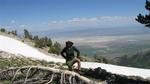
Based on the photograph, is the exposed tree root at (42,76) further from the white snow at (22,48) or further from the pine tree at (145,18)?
the white snow at (22,48)

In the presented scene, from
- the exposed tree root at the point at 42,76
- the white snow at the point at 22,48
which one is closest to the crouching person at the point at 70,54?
the exposed tree root at the point at 42,76

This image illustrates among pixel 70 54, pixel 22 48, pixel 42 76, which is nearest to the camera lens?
pixel 42 76

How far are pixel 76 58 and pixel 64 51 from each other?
725 millimetres

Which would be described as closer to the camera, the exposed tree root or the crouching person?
the exposed tree root

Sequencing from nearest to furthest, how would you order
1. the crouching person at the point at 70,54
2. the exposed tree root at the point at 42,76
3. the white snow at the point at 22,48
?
the exposed tree root at the point at 42,76, the crouching person at the point at 70,54, the white snow at the point at 22,48

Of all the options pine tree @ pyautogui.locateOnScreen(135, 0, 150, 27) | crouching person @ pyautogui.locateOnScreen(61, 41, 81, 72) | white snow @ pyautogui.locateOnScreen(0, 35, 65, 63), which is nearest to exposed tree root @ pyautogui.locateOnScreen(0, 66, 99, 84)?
crouching person @ pyautogui.locateOnScreen(61, 41, 81, 72)

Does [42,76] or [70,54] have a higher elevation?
[70,54]

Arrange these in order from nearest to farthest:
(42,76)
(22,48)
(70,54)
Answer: (42,76), (70,54), (22,48)

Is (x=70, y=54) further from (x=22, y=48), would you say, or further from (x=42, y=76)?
(x=22, y=48)

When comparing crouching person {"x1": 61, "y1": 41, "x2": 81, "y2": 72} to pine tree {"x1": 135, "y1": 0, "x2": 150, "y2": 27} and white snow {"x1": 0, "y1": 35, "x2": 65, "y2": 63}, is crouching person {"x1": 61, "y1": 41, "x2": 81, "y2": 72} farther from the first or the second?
white snow {"x1": 0, "y1": 35, "x2": 65, "y2": 63}

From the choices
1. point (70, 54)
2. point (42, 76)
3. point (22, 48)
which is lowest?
point (42, 76)

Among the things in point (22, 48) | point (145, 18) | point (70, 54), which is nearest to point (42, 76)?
point (70, 54)

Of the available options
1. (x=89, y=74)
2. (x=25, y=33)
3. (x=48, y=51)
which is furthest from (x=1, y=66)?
(x=25, y=33)

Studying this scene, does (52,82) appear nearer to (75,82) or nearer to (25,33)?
(75,82)
